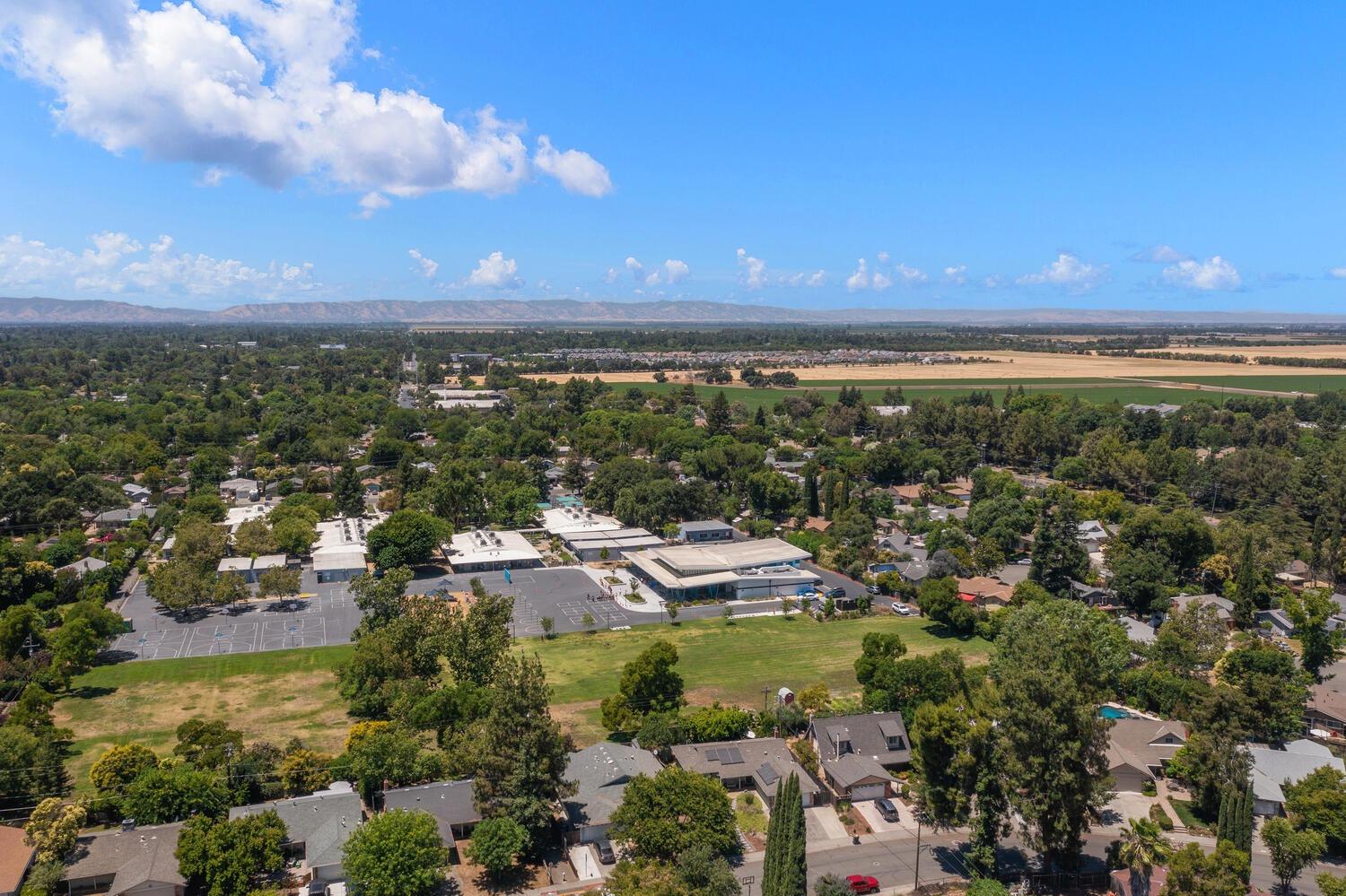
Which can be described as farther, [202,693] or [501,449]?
[501,449]

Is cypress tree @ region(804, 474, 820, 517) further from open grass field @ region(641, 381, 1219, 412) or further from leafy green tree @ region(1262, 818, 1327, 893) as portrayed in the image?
open grass field @ region(641, 381, 1219, 412)

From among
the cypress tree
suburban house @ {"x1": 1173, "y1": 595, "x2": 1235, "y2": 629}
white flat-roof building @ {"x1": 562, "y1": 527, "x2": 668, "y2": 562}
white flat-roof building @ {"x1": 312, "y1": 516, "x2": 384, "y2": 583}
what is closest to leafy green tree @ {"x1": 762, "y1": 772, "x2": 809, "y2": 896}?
suburban house @ {"x1": 1173, "y1": 595, "x2": 1235, "y2": 629}

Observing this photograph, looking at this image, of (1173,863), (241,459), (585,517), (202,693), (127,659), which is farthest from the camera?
(241,459)

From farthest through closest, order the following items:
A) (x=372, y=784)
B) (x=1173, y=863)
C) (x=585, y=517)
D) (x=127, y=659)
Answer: (x=585, y=517), (x=127, y=659), (x=372, y=784), (x=1173, y=863)

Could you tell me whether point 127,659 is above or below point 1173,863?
below

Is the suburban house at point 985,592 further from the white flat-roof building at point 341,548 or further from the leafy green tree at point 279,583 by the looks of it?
the leafy green tree at point 279,583

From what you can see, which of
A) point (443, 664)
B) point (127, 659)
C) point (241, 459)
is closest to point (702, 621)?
point (443, 664)

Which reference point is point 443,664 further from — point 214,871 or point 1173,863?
point 1173,863

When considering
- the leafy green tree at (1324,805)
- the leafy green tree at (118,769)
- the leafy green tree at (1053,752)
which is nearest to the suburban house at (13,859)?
the leafy green tree at (118,769)
